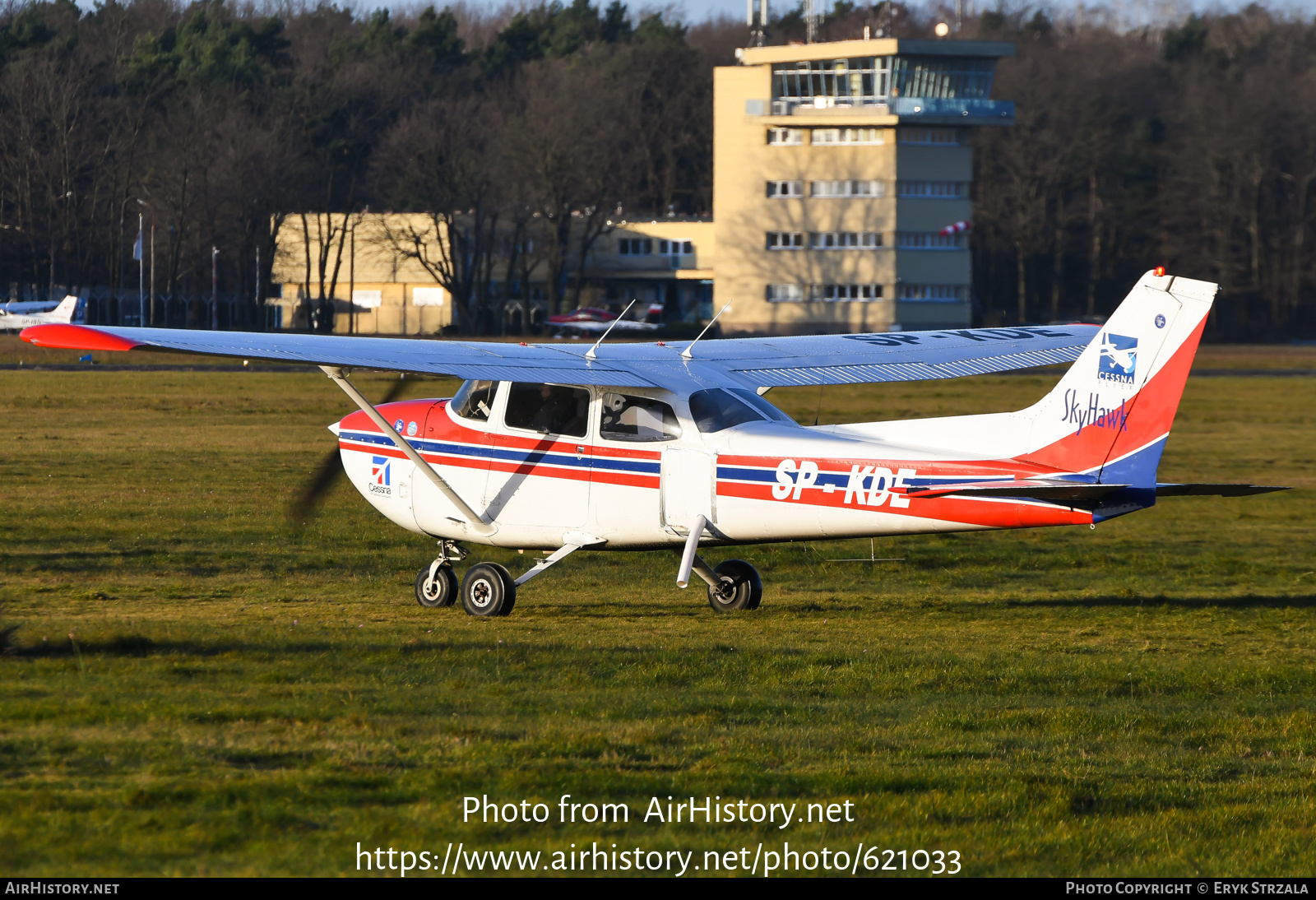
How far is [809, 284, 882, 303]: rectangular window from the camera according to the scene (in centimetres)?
9638

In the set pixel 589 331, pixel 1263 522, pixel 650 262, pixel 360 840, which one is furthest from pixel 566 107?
pixel 360 840

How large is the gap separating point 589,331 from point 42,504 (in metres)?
74.1

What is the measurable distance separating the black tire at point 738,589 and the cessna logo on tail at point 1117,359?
10.7 ft

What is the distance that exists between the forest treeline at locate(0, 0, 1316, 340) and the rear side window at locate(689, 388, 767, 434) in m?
83.7

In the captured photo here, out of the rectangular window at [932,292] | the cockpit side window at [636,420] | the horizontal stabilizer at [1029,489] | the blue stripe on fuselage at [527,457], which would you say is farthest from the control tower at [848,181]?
the horizontal stabilizer at [1029,489]

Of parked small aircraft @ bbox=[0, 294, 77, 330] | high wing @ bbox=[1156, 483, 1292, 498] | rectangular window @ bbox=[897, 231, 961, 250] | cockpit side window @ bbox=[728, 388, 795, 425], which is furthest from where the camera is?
rectangular window @ bbox=[897, 231, 961, 250]

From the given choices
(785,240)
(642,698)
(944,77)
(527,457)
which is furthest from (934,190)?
(642,698)

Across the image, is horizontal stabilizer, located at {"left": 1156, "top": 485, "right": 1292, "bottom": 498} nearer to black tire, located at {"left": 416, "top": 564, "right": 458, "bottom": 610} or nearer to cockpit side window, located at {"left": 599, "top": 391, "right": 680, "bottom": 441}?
cockpit side window, located at {"left": 599, "top": 391, "right": 680, "bottom": 441}

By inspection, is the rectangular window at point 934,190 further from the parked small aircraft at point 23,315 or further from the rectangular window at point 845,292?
the parked small aircraft at point 23,315

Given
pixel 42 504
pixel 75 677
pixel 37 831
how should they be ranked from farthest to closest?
pixel 42 504 < pixel 75 677 < pixel 37 831

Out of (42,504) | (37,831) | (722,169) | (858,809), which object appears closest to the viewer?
(37,831)

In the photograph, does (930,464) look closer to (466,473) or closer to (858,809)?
(466,473)

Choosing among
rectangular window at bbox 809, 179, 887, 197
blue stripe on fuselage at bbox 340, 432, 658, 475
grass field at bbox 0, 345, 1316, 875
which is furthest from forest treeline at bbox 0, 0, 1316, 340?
blue stripe on fuselage at bbox 340, 432, 658, 475

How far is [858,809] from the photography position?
654cm
